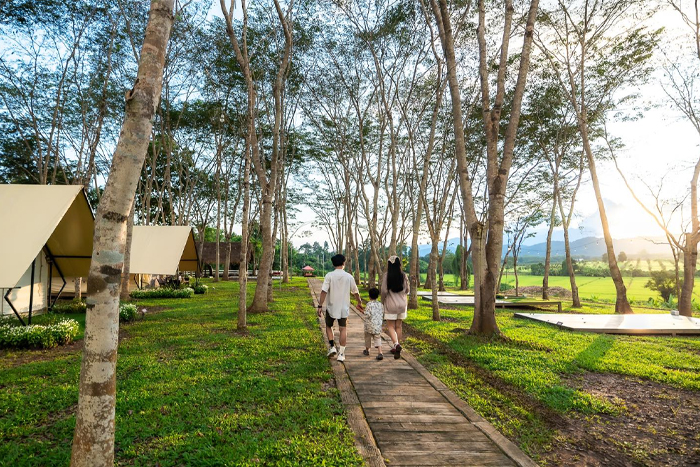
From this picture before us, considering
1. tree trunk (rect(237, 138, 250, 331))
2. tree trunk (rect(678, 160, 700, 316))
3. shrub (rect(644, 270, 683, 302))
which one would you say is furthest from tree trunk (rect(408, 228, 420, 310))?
shrub (rect(644, 270, 683, 302))

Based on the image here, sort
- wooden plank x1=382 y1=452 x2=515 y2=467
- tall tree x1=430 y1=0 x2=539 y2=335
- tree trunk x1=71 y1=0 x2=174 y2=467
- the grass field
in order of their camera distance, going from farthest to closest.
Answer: the grass field < tall tree x1=430 y1=0 x2=539 y2=335 < wooden plank x1=382 y1=452 x2=515 y2=467 < tree trunk x1=71 y1=0 x2=174 y2=467

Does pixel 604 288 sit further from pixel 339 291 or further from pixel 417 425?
pixel 417 425

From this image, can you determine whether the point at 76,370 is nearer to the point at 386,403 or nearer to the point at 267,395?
the point at 267,395

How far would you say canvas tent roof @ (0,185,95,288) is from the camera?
7407mm

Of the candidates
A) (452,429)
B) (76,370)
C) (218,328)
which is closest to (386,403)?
(452,429)

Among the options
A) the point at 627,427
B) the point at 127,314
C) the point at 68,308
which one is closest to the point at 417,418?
the point at 627,427

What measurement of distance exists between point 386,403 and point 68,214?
33.6ft

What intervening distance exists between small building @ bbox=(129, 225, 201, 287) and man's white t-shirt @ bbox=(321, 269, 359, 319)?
482 inches

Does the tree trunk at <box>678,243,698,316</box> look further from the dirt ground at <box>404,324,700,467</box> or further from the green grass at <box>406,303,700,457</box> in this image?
the dirt ground at <box>404,324,700,467</box>

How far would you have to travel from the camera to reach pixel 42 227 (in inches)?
321

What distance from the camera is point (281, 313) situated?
38.4 ft

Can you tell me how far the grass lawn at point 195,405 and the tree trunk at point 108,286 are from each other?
89 centimetres

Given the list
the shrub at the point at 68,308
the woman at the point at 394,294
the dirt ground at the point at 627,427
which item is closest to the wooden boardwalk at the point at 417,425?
the dirt ground at the point at 627,427

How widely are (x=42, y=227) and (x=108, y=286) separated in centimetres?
780
